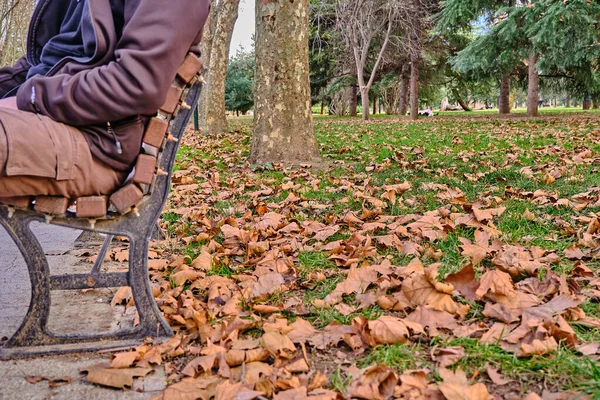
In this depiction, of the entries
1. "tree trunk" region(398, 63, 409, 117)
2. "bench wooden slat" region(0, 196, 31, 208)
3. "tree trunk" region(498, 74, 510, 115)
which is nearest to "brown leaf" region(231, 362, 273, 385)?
"bench wooden slat" region(0, 196, 31, 208)

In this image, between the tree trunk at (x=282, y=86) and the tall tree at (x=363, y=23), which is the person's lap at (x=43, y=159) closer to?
the tree trunk at (x=282, y=86)

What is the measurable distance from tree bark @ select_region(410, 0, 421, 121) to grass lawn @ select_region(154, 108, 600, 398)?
14258 mm

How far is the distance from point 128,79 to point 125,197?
0.42 meters

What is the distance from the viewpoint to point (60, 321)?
2336 millimetres

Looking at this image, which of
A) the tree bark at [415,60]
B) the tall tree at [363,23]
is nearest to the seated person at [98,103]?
the tree bark at [415,60]

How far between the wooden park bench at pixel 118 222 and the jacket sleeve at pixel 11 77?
32.9 inches

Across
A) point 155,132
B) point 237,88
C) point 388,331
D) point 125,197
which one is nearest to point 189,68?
point 155,132

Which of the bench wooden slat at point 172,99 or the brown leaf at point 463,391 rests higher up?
the bench wooden slat at point 172,99

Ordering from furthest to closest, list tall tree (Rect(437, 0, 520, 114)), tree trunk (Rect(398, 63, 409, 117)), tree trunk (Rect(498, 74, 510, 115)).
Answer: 1. tree trunk (Rect(398, 63, 409, 117))
2. tree trunk (Rect(498, 74, 510, 115))
3. tall tree (Rect(437, 0, 520, 114))

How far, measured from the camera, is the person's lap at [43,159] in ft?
5.47

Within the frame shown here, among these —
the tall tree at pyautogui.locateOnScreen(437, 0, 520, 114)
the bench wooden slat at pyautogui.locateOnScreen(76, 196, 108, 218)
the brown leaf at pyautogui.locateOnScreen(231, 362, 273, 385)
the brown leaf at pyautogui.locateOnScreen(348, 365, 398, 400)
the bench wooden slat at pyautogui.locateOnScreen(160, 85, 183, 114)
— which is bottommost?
the brown leaf at pyautogui.locateOnScreen(231, 362, 273, 385)

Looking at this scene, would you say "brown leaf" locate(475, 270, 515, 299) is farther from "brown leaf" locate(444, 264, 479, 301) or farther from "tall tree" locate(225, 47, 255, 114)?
"tall tree" locate(225, 47, 255, 114)

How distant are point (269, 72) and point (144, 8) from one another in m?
4.71

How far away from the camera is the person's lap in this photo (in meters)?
1.67
